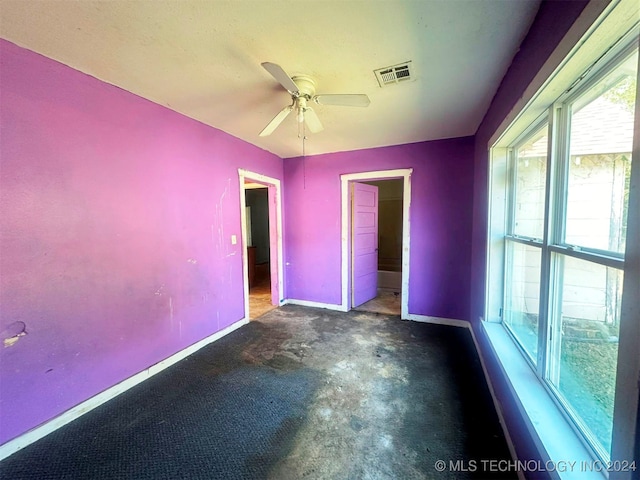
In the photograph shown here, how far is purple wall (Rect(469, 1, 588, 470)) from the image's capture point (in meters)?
1.11

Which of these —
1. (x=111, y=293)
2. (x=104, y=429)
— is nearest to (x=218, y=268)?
(x=111, y=293)

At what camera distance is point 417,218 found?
3479 mm

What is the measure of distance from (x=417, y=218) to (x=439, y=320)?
1.42 m

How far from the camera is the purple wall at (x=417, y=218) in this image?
3.27 metres

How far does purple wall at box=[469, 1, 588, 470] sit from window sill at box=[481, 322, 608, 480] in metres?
0.08

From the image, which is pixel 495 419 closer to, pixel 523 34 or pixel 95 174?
pixel 523 34

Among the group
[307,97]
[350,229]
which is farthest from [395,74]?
[350,229]

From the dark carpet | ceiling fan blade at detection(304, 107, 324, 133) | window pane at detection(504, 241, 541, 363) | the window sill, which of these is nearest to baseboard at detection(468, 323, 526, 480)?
the dark carpet

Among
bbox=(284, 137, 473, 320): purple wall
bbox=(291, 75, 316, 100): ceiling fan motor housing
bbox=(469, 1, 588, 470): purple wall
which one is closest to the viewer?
bbox=(469, 1, 588, 470): purple wall

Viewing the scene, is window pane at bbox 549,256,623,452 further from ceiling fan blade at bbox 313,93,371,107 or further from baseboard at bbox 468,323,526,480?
ceiling fan blade at bbox 313,93,371,107

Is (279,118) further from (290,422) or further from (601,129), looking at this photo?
(290,422)

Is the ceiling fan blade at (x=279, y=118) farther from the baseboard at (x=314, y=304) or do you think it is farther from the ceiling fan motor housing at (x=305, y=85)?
the baseboard at (x=314, y=304)

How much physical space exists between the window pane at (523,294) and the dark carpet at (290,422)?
1.84 ft

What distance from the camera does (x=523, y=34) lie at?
4.64 ft
